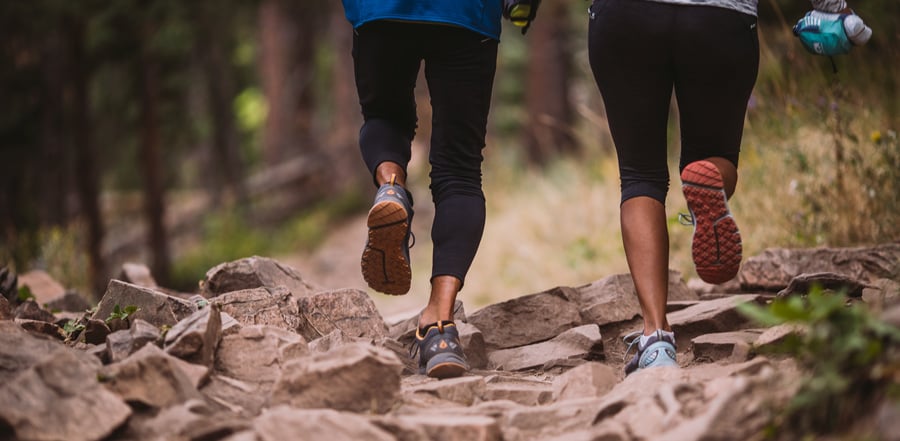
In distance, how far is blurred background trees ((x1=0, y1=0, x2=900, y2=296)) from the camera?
6.88 m

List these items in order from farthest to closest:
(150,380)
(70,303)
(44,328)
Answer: (70,303), (44,328), (150,380)

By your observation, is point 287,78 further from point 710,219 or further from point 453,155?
point 710,219

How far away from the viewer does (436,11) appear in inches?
136

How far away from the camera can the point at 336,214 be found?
16.6 metres

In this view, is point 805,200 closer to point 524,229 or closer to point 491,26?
point 491,26

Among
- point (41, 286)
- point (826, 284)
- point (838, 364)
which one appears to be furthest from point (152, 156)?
point (838, 364)

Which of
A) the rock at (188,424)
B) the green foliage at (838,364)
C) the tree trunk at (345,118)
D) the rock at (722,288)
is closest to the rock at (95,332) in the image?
the rock at (188,424)

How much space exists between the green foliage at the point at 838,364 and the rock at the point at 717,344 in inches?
51.8

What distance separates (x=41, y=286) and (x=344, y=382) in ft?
13.1

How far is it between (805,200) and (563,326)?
6.91ft

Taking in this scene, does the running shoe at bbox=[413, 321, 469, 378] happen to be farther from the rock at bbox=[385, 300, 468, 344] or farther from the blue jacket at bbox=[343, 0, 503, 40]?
the blue jacket at bbox=[343, 0, 503, 40]

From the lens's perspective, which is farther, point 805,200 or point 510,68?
point 510,68

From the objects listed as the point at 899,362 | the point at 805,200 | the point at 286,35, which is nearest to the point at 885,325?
the point at 899,362

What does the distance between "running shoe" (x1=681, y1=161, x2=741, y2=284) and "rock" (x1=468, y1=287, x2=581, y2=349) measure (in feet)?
3.83
